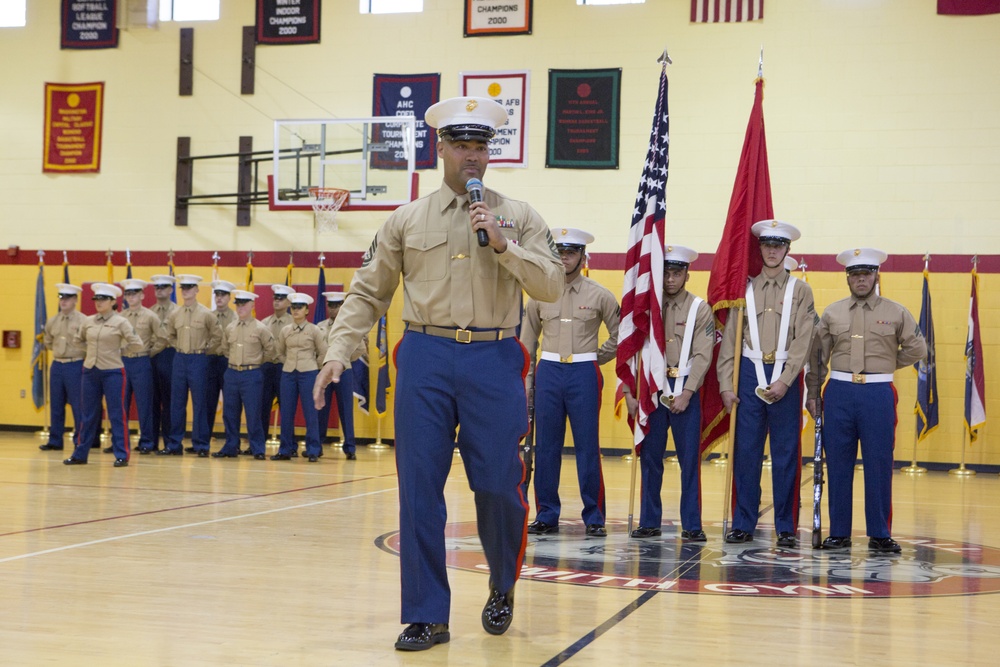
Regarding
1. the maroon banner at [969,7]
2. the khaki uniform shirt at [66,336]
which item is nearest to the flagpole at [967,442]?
the maroon banner at [969,7]

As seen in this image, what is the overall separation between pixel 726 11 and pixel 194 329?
749cm

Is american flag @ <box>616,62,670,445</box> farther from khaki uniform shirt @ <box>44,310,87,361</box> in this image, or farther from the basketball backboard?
khaki uniform shirt @ <box>44,310,87,361</box>

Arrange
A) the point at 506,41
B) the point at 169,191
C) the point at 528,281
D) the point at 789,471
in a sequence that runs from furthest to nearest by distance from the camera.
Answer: the point at 169,191
the point at 506,41
the point at 789,471
the point at 528,281

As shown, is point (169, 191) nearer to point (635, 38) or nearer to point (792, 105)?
point (635, 38)

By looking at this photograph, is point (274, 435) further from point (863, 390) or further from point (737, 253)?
point (863, 390)

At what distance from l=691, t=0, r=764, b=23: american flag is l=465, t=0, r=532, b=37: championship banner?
2.14 m

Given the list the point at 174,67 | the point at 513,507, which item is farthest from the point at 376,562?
the point at 174,67

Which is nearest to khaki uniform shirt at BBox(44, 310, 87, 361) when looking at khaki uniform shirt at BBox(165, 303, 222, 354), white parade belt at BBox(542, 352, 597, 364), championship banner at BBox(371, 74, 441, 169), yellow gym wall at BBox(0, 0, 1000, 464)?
khaki uniform shirt at BBox(165, 303, 222, 354)

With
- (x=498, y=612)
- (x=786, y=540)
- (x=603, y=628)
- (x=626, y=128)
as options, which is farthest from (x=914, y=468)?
(x=498, y=612)

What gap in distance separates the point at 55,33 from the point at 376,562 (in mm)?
12742

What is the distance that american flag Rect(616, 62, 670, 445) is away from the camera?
21.8ft

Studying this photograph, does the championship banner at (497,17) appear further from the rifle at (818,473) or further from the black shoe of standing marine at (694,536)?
the black shoe of standing marine at (694,536)

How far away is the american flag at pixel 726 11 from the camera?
13422 mm

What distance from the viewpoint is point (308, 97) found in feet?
48.2
